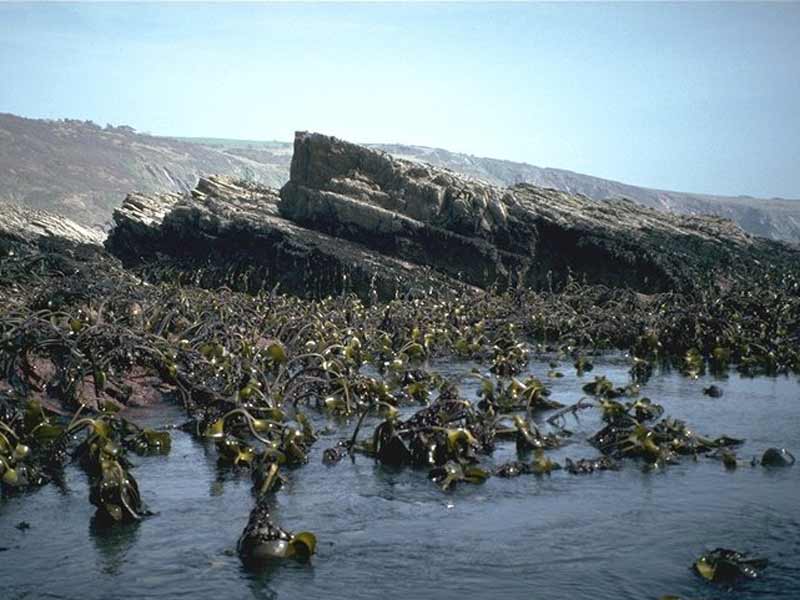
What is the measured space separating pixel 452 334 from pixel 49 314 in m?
7.64

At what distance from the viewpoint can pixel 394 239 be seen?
83.6 feet

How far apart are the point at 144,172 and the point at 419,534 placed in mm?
97998

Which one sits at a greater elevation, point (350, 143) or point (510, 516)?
point (350, 143)

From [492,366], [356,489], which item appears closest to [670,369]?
[492,366]

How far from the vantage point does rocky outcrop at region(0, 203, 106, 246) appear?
24.2 metres

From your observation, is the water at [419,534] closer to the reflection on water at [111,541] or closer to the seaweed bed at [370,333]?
the reflection on water at [111,541]

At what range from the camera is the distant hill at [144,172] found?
259ft

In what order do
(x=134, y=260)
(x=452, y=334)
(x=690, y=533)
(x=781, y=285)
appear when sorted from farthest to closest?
(x=134, y=260)
(x=781, y=285)
(x=452, y=334)
(x=690, y=533)

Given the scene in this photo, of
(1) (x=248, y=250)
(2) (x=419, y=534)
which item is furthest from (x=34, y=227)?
(2) (x=419, y=534)

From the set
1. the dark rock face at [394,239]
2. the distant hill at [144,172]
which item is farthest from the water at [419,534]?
Answer: the distant hill at [144,172]

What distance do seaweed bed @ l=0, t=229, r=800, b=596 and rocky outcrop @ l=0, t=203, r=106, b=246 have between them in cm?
237

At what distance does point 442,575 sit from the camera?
7.45 meters

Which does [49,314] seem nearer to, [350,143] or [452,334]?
[452,334]

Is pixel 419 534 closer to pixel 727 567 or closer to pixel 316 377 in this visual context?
pixel 727 567
